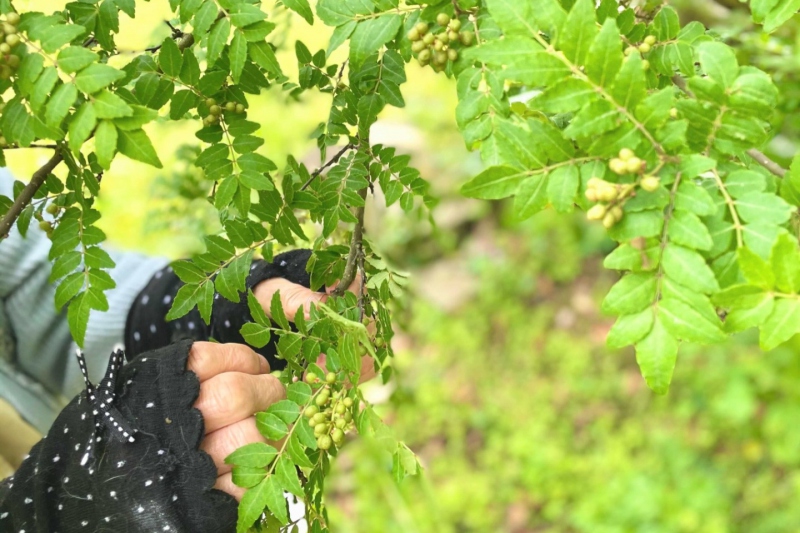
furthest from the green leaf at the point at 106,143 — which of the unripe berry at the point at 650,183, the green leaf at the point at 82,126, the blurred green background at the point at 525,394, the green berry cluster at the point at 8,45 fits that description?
the blurred green background at the point at 525,394

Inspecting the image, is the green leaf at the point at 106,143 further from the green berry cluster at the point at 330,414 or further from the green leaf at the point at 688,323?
the green leaf at the point at 688,323

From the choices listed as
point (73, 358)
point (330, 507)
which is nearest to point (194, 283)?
point (73, 358)

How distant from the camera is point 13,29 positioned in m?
0.65

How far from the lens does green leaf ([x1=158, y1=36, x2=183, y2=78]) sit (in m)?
0.74

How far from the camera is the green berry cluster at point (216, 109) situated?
802 mm

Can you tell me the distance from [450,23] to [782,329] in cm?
42

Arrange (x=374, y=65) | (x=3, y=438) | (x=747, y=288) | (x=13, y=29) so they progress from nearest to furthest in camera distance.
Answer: (x=747, y=288)
(x=13, y=29)
(x=374, y=65)
(x=3, y=438)

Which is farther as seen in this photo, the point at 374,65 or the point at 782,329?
the point at 374,65

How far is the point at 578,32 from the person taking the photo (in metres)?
0.57

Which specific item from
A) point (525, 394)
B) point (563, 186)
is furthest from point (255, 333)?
point (525, 394)

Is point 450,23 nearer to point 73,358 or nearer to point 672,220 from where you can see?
point 672,220

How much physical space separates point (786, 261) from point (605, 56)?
21 cm

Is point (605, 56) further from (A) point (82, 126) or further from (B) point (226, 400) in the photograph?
(B) point (226, 400)

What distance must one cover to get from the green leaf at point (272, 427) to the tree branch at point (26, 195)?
0.34 meters
